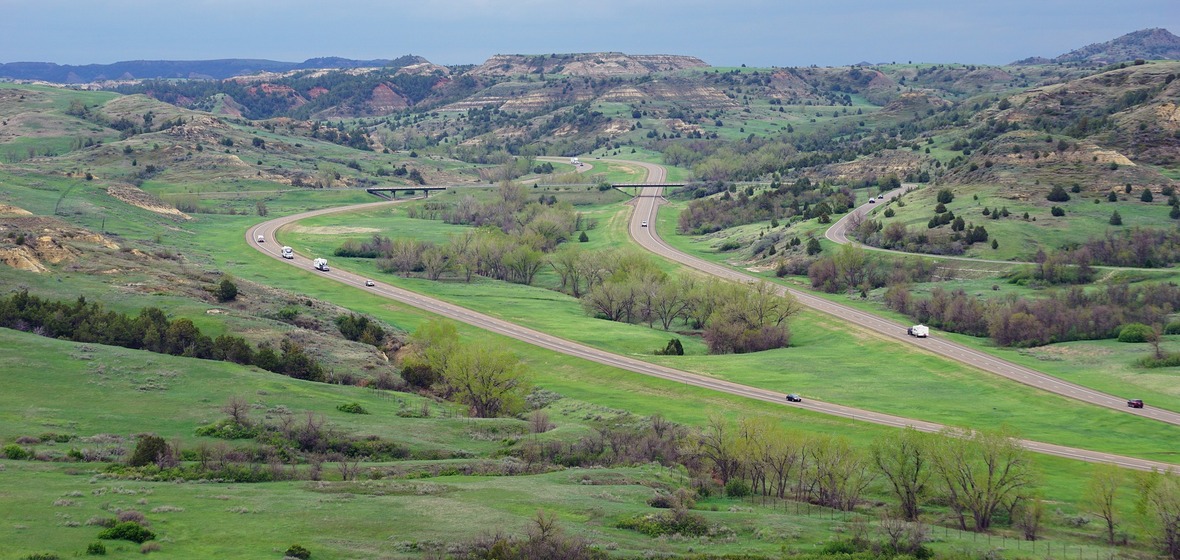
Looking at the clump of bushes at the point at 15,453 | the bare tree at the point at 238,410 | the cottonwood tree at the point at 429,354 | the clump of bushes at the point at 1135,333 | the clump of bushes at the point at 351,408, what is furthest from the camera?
the clump of bushes at the point at 1135,333

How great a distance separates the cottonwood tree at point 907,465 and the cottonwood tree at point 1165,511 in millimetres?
10888

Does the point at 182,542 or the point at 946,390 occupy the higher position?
the point at 182,542

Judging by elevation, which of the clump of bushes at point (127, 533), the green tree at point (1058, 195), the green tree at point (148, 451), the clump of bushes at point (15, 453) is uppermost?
the green tree at point (1058, 195)

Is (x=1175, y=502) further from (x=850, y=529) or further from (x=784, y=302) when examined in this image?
(x=784, y=302)

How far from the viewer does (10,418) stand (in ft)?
175

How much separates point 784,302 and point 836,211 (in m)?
65.6

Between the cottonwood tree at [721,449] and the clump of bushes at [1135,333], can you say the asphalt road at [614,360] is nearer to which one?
the cottonwood tree at [721,449]

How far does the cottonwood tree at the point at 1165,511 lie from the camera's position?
49438 millimetres

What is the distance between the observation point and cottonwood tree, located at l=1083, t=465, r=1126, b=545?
174 feet

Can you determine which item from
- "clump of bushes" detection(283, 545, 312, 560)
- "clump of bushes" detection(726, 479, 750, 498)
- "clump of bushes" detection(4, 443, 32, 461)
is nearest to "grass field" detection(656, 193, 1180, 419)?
"clump of bushes" detection(726, 479, 750, 498)

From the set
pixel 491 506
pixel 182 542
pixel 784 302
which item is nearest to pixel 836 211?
pixel 784 302

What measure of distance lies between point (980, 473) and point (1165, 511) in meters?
10.4

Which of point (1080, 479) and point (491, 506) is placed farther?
point (1080, 479)

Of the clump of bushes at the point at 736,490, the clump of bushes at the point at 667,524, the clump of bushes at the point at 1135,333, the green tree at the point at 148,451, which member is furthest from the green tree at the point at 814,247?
the green tree at the point at 148,451
